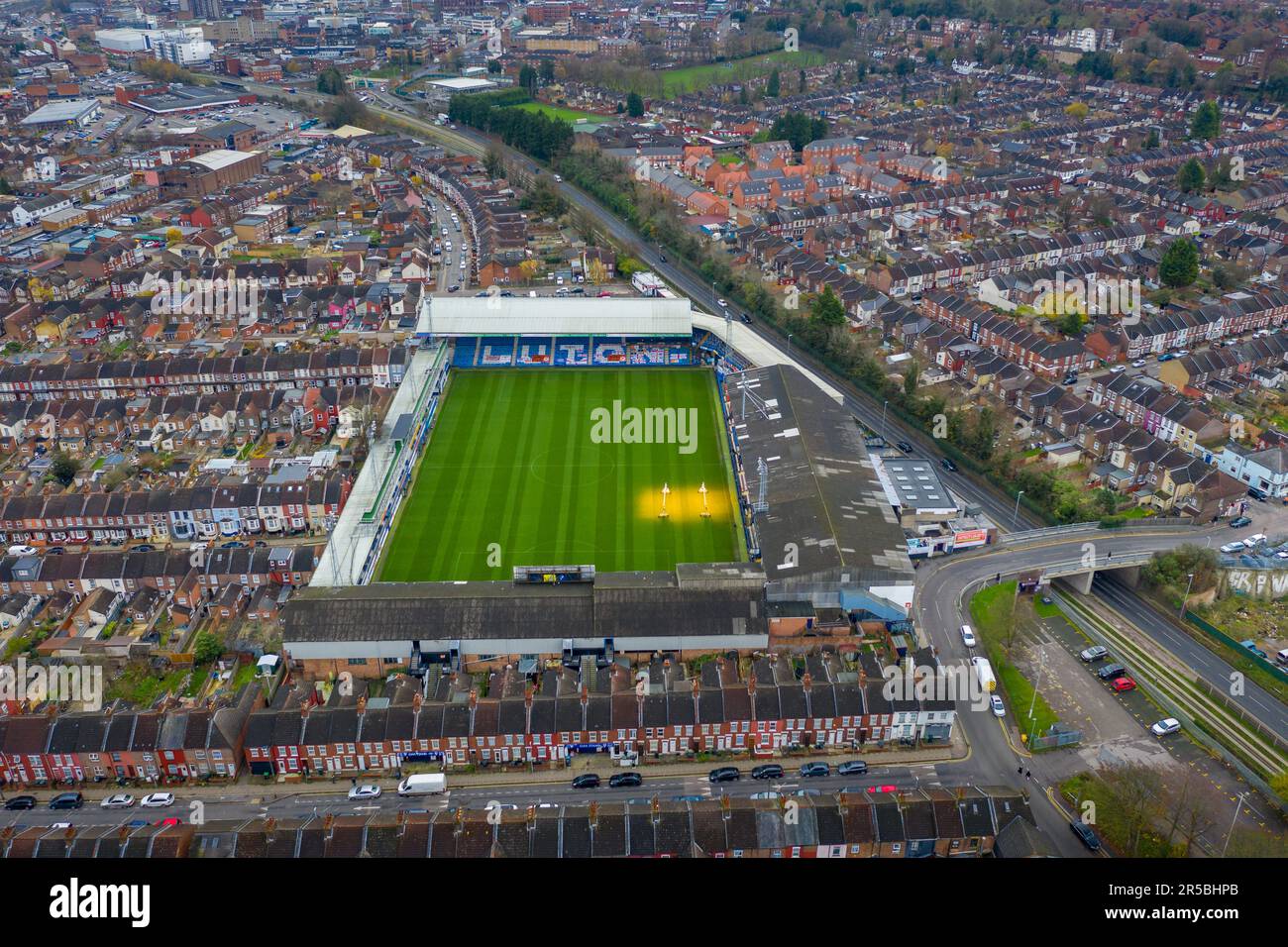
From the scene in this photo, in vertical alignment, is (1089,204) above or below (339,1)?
below

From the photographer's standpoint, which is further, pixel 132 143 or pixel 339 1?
pixel 339 1

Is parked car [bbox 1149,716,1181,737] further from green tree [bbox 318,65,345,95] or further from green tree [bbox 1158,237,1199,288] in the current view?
green tree [bbox 318,65,345,95]

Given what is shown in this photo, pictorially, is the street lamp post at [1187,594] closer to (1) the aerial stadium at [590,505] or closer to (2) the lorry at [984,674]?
(2) the lorry at [984,674]

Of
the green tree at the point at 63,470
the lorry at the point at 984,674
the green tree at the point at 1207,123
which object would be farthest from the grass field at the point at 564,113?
the lorry at the point at 984,674

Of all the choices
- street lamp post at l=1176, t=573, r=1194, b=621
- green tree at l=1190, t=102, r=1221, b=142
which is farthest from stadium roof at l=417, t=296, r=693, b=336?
Answer: green tree at l=1190, t=102, r=1221, b=142

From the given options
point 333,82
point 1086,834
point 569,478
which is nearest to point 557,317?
point 569,478

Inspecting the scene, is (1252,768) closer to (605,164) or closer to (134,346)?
(134,346)

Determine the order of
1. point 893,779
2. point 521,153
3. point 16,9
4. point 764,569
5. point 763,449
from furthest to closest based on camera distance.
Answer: point 16,9 < point 521,153 < point 763,449 < point 764,569 < point 893,779
